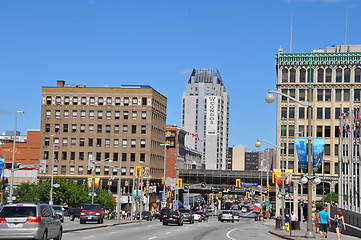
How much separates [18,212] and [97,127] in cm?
9883

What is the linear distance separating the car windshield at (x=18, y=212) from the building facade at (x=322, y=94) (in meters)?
87.5

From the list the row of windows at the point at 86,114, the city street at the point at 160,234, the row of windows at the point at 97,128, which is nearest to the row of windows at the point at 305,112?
the row of windows at the point at 97,128

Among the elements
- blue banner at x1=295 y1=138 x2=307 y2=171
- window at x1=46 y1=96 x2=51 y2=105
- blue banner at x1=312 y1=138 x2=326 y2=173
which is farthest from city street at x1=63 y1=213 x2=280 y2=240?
window at x1=46 y1=96 x2=51 y2=105

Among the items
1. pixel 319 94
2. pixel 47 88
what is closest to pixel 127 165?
pixel 47 88

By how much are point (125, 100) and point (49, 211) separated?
96.3 meters

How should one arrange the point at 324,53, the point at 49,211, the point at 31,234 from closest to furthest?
the point at 31,234, the point at 49,211, the point at 324,53

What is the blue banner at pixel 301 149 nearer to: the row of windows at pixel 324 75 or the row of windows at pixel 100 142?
the row of windows at pixel 324 75

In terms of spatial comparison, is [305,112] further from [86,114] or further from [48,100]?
[48,100]

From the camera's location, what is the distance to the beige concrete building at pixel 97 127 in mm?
121188

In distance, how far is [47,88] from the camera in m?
123

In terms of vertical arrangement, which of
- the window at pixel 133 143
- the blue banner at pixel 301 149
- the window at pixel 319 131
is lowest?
the blue banner at pixel 301 149

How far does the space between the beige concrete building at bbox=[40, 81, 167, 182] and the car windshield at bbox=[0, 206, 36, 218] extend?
316 ft

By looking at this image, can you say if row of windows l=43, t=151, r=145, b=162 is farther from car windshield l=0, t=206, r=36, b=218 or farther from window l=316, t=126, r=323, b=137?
car windshield l=0, t=206, r=36, b=218

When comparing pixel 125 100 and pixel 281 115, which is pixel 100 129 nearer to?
pixel 125 100
